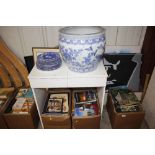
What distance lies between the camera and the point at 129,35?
139 centimetres

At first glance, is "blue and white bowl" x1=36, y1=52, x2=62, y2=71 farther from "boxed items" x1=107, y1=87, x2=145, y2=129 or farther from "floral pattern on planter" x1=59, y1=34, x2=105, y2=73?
"boxed items" x1=107, y1=87, x2=145, y2=129

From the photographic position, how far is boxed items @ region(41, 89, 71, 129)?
4.31ft

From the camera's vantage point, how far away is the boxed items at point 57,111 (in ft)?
4.31

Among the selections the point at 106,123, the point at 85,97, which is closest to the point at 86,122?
the point at 85,97

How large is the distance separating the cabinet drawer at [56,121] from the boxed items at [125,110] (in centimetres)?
48

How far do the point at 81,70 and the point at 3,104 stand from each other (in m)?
0.90

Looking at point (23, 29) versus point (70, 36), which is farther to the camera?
point (23, 29)

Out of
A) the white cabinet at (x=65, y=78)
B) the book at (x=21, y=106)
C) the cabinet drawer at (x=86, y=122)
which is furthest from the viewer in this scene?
the book at (x=21, y=106)

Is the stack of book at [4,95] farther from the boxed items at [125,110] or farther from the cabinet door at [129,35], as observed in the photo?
the cabinet door at [129,35]

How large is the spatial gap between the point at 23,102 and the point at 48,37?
722mm

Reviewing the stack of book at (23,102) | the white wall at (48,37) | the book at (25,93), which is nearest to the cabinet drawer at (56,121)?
the stack of book at (23,102)
